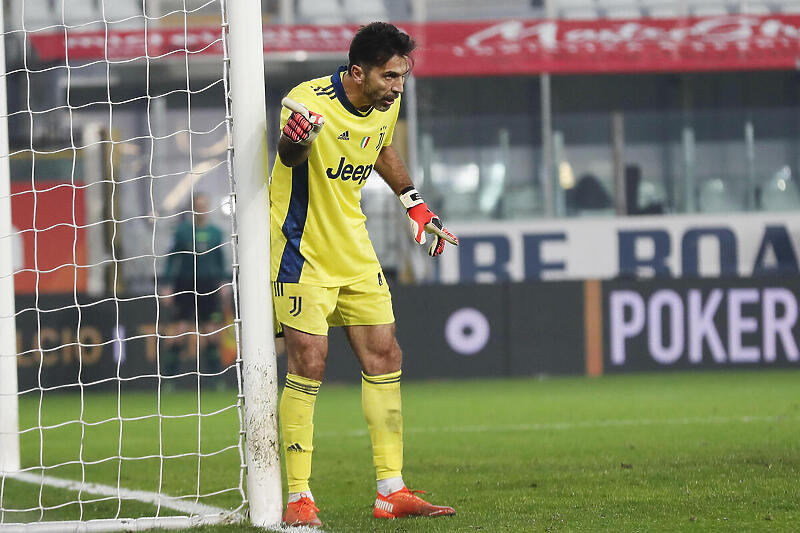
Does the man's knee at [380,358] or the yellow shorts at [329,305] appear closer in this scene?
Answer: the yellow shorts at [329,305]

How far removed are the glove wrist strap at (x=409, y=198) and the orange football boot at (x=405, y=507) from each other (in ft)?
3.61

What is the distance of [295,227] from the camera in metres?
4.38

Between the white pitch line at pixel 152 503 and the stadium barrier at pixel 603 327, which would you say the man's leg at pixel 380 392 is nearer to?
the white pitch line at pixel 152 503

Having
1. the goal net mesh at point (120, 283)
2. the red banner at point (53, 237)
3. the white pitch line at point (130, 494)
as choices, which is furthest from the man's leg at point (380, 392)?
the red banner at point (53, 237)

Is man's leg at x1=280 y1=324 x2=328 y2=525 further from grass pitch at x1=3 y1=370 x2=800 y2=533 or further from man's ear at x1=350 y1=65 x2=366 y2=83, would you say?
man's ear at x1=350 y1=65 x2=366 y2=83

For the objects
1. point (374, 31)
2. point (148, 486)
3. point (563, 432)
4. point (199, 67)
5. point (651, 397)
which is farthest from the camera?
point (199, 67)

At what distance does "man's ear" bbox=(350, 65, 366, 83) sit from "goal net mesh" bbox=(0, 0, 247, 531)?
0.52 meters

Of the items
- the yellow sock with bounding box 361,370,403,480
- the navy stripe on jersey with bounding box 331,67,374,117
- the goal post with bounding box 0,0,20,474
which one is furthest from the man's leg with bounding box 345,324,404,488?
the goal post with bounding box 0,0,20,474

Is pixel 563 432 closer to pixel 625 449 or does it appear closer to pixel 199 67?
pixel 625 449

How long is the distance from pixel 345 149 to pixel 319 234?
1.05 feet

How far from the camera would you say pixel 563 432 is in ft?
24.1

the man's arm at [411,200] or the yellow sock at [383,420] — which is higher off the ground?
the man's arm at [411,200]

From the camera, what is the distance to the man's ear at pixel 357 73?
14.0ft

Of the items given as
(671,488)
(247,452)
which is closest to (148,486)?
(247,452)
